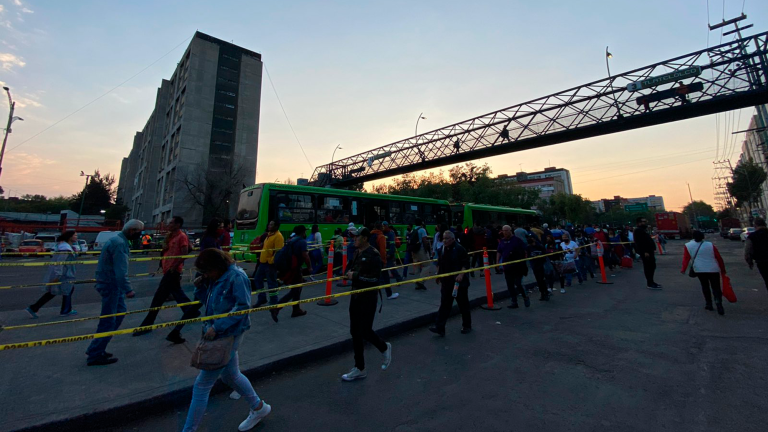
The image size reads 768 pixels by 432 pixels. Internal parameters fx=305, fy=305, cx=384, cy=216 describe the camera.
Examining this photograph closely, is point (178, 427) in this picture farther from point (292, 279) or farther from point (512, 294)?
point (512, 294)

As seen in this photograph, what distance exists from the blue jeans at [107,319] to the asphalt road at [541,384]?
52.6 inches

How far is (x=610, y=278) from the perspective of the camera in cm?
1105

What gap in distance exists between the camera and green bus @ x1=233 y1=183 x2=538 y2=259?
10.3 metres

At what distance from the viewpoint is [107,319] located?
12.8 ft

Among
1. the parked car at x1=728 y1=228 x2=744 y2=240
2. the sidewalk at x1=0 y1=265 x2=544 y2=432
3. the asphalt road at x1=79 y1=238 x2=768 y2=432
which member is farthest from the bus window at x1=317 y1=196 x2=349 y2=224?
the parked car at x1=728 y1=228 x2=744 y2=240

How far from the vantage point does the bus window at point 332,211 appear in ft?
37.7

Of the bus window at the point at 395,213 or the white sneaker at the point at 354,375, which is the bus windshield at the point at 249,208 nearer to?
the bus window at the point at 395,213

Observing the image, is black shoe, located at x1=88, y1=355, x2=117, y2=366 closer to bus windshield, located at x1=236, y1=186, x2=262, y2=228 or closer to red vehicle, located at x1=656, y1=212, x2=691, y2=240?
bus windshield, located at x1=236, y1=186, x2=262, y2=228

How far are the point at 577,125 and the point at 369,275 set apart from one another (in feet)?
60.5

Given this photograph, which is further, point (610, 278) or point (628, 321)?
point (610, 278)

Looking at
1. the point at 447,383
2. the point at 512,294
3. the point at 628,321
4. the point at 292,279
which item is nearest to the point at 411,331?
the point at 447,383

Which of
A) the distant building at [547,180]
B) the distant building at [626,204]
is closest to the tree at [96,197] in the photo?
the distant building at [547,180]

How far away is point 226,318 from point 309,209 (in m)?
8.83

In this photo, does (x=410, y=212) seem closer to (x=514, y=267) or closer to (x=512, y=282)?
(x=514, y=267)
